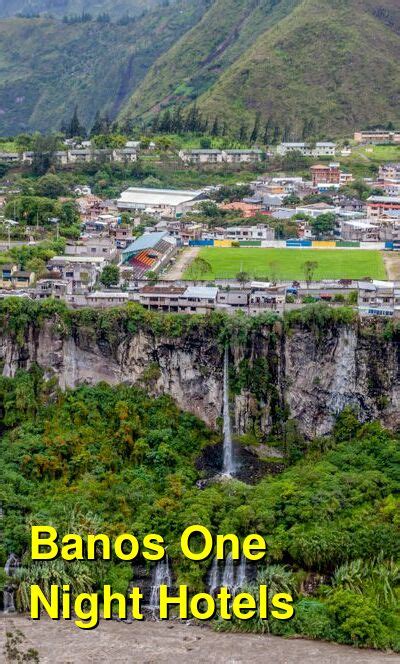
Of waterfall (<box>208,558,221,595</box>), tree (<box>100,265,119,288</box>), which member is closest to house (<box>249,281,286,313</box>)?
tree (<box>100,265,119,288</box>)

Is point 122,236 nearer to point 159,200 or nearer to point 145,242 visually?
point 145,242

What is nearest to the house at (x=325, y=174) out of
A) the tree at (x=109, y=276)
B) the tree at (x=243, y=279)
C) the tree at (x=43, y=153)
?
the tree at (x=43, y=153)

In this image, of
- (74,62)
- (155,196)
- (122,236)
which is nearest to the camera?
(122,236)

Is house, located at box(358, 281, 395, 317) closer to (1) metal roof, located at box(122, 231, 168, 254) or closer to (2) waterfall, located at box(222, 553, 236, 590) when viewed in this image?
(2) waterfall, located at box(222, 553, 236, 590)

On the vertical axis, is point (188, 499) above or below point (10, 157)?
below

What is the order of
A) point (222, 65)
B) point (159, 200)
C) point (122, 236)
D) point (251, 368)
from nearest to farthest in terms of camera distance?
1. point (251, 368)
2. point (122, 236)
3. point (159, 200)
4. point (222, 65)

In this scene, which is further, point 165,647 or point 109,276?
point 109,276

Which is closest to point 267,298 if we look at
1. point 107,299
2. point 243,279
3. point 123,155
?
point 243,279
